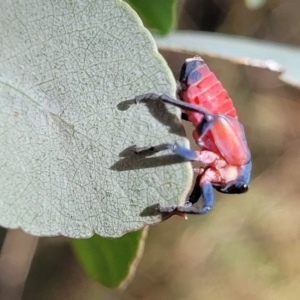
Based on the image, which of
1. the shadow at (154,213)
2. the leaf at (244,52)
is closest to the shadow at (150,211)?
the shadow at (154,213)

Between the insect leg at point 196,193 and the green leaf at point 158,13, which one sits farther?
the green leaf at point 158,13

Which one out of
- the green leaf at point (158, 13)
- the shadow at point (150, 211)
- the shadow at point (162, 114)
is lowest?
the shadow at point (150, 211)

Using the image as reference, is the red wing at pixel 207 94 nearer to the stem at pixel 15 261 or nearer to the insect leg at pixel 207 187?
the insect leg at pixel 207 187

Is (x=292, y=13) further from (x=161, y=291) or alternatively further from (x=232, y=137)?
(x=232, y=137)

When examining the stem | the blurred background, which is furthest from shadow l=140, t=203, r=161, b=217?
the blurred background

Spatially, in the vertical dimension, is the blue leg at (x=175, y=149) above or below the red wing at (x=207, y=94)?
above

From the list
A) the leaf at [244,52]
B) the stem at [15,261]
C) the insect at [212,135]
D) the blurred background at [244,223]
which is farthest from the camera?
the blurred background at [244,223]

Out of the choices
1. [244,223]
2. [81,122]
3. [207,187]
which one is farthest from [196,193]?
[244,223]

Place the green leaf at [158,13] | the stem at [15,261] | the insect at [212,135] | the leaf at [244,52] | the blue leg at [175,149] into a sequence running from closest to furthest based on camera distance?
1. the blue leg at [175,149]
2. the insect at [212,135]
3. the leaf at [244,52]
4. the green leaf at [158,13]
5. the stem at [15,261]
